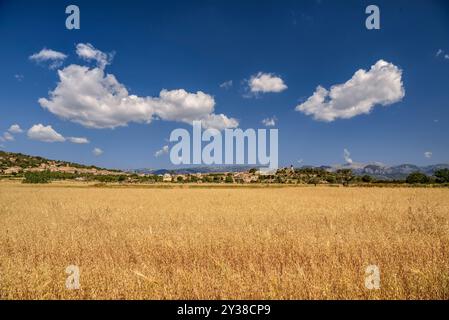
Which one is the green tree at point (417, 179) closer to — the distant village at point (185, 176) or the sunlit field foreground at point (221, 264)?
the distant village at point (185, 176)

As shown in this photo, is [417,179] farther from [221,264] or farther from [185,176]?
[221,264]

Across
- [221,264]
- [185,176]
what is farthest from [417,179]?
[221,264]

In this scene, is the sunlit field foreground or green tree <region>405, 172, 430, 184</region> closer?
the sunlit field foreground

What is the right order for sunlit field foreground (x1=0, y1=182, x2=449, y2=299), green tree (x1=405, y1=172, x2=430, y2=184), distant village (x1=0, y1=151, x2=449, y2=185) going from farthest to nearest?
distant village (x1=0, y1=151, x2=449, y2=185)
green tree (x1=405, y1=172, x2=430, y2=184)
sunlit field foreground (x1=0, y1=182, x2=449, y2=299)

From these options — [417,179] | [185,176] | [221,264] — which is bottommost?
[185,176]

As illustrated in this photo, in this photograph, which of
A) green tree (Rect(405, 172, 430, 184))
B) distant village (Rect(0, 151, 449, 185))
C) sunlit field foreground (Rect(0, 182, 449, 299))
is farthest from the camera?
distant village (Rect(0, 151, 449, 185))

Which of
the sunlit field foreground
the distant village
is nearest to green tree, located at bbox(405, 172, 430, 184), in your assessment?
the distant village

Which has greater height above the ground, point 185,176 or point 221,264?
point 221,264

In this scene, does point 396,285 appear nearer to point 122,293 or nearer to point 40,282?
point 122,293

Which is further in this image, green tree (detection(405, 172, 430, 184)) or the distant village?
the distant village

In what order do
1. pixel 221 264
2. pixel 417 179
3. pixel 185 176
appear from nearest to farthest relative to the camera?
1. pixel 221 264
2. pixel 417 179
3. pixel 185 176

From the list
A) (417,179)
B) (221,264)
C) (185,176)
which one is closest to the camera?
(221,264)

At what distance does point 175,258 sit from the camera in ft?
23.8

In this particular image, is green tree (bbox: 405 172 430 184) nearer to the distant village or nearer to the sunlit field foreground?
the distant village
